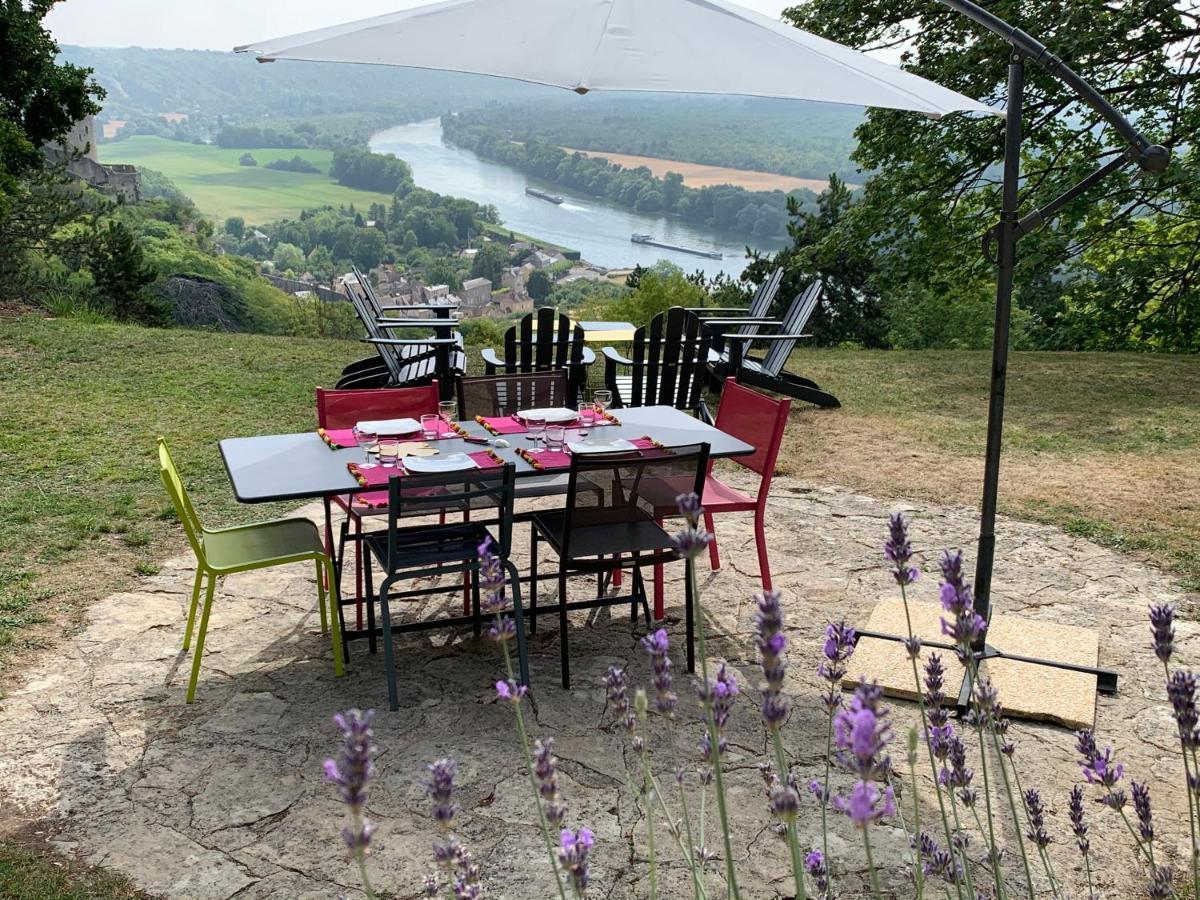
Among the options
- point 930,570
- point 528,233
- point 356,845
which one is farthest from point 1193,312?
point 528,233

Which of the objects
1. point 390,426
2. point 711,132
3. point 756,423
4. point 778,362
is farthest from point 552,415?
point 711,132

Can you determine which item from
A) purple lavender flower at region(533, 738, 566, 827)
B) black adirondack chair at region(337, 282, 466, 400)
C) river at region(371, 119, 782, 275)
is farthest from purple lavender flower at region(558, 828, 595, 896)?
river at region(371, 119, 782, 275)

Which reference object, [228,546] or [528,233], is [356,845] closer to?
[228,546]

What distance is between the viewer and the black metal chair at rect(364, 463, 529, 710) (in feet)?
11.3

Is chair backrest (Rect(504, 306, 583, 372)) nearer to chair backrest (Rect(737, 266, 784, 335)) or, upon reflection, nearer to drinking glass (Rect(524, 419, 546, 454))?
chair backrest (Rect(737, 266, 784, 335))

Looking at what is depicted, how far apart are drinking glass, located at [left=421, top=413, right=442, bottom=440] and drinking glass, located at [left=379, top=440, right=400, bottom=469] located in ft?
0.76

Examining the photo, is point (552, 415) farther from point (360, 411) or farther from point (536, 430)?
point (360, 411)

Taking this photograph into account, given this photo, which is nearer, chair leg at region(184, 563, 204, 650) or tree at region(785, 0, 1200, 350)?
chair leg at region(184, 563, 204, 650)

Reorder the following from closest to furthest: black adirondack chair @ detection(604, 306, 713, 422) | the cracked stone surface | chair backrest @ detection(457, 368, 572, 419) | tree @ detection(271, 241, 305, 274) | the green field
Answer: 1. the cracked stone surface
2. chair backrest @ detection(457, 368, 572, 419)
3. black adirondack chair @ detection(604, 306, 713, 422)
4. tree @ detection(271, 241, 305, 274)
5. the green field

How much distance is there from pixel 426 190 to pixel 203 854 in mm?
43199

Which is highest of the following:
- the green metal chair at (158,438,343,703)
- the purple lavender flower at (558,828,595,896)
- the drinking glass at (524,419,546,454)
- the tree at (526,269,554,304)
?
the purple lavender flower at (558,828,595,896)

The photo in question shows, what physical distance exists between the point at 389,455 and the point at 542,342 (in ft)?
12.9

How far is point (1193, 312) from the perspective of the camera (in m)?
11.5

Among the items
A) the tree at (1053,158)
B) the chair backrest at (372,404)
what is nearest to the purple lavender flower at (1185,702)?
the chair backrest at (372,404)
